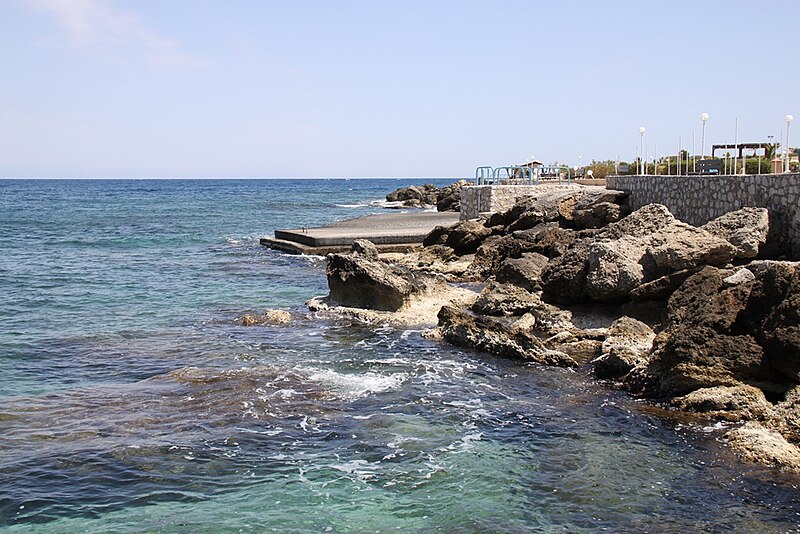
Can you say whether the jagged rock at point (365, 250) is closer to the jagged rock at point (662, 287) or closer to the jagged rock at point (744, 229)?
the jagged rock at point (662, 287)

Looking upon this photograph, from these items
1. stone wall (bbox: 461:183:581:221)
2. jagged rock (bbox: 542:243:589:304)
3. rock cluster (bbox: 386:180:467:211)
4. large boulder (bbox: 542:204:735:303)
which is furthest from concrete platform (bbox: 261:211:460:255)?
rock cluster (bbox: 386:180:467:211)

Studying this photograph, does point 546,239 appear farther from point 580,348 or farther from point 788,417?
point 788,417

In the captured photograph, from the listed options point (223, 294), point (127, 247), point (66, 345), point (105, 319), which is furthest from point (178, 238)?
point (66, 345)

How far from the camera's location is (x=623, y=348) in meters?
11.6

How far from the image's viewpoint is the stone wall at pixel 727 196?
14.1m

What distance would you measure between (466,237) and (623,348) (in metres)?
13.1

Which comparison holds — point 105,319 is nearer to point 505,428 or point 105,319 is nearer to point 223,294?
point 223,294

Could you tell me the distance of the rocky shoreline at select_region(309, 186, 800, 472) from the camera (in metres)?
9.71

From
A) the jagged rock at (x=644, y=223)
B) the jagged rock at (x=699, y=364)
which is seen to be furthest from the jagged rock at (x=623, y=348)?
the jagged rock at (x=644, y=223)

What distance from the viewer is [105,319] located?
16672mm

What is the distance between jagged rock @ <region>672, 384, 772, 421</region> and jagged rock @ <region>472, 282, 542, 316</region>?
214 inches

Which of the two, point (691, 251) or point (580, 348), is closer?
point (580, 348)

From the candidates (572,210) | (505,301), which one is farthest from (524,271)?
(572,210)

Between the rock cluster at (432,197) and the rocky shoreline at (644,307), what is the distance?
24791 millimetres
